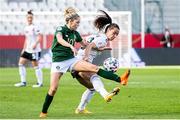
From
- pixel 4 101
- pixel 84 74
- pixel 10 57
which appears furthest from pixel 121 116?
pixel 10 57

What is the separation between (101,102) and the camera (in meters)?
16.7

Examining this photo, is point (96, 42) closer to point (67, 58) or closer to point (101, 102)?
point (67, 58)

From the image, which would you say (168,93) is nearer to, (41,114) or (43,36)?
(41,114)

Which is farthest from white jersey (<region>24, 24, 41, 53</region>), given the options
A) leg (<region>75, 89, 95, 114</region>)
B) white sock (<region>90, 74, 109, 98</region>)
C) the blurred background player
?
the blurred background player

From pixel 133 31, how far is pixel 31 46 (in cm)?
2053

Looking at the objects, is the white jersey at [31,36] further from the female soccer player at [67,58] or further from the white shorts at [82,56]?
the female soccer player at [67,58]

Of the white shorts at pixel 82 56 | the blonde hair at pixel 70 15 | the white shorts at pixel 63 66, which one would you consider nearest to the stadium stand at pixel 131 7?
the white shorts at pixel 82 56

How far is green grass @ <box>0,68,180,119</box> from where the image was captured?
44.3 feet

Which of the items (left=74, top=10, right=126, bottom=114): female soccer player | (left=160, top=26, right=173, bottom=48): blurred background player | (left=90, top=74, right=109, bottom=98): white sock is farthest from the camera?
Answer: (left=160, top=26, right=173, bottom=48): blurred background player

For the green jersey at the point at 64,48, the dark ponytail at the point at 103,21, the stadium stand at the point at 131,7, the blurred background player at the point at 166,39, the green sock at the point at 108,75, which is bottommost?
the blurred background player at the point at 166,39

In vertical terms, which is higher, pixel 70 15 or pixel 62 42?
pixel 70 15

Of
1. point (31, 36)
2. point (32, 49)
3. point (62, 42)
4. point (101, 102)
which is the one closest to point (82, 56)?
point (62, 42)

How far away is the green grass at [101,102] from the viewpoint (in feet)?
44.3

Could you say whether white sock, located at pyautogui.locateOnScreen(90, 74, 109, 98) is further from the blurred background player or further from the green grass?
the blurred background player
